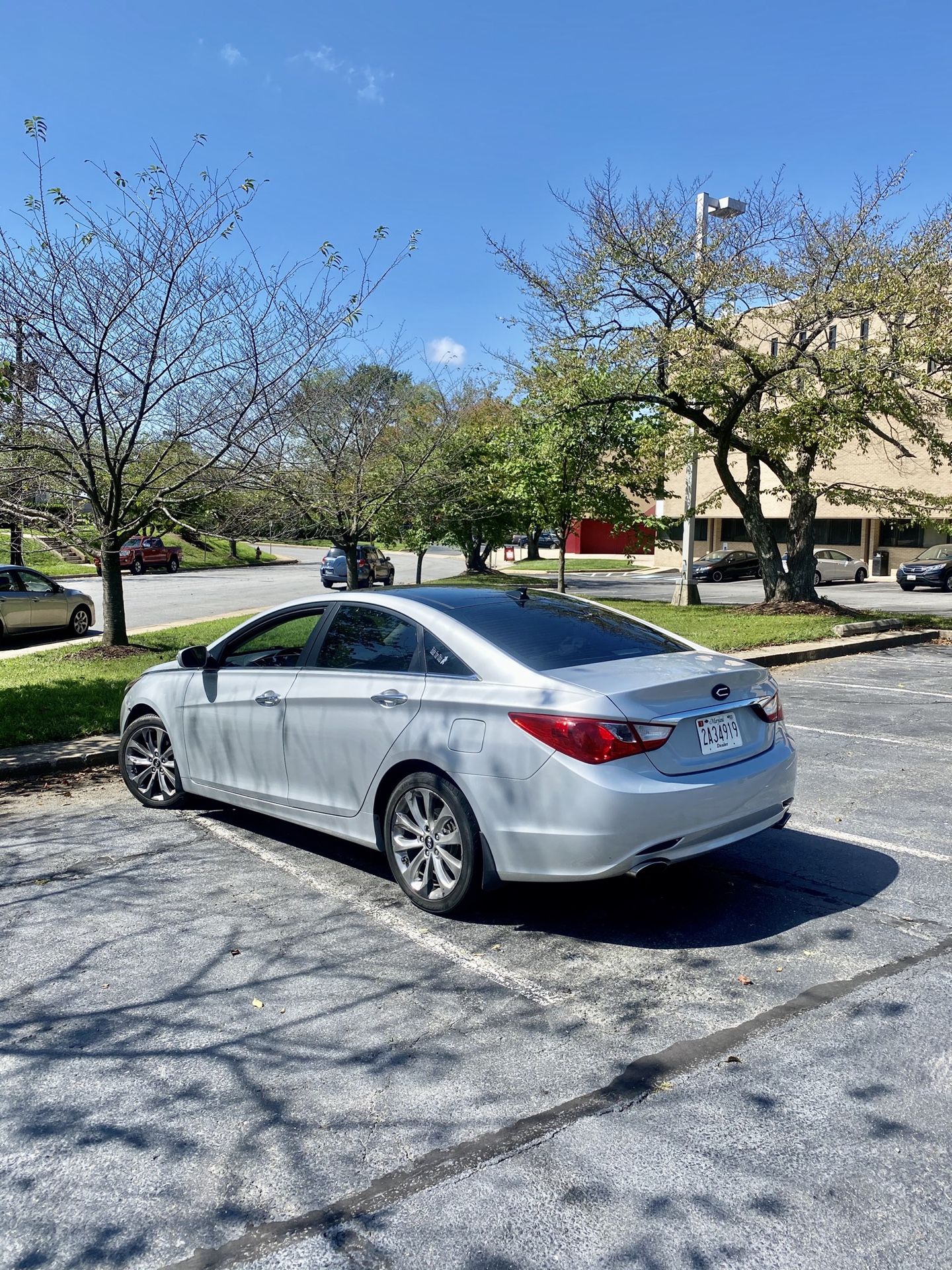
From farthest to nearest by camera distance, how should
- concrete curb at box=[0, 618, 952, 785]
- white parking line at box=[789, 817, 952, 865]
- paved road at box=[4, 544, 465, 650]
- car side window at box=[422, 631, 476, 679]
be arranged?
paved road at box=[4, 544, 465, 650] < concrete curb at box=[0, 618, 952, 785] < white parking line at box=[789, 817, 952, 865] < car side window at box=[422, 631, 476, 679]

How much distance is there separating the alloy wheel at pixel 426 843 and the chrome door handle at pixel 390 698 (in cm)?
43

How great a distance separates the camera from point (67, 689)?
10.9 metres

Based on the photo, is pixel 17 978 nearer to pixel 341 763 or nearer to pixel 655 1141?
pixel 341 763

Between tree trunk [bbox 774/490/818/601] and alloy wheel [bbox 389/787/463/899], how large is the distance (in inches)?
654

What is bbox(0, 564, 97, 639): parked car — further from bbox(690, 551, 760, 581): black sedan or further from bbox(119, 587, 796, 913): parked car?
bbox(690, 551, 760, 581): black sedan

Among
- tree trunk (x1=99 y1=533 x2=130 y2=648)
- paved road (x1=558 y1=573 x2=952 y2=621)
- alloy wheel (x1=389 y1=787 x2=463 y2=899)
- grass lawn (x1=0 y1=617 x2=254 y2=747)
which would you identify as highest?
tree trunk (x1=99 y1=533 x2=130 y2=648)

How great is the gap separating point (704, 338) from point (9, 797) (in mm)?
13562

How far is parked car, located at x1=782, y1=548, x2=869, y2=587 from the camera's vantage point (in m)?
37.6

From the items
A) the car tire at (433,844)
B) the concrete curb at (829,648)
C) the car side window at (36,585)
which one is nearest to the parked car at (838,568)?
the concrete curb at (829,648)

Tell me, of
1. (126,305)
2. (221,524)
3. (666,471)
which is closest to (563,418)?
(666,471)

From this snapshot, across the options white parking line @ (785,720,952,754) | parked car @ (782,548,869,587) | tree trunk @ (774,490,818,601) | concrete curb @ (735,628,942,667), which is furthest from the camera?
parked car @ (782,548,869,587)

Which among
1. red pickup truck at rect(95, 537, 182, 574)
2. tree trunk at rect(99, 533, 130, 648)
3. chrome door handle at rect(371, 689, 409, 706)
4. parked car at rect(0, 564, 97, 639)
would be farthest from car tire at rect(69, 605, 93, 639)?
red pickup truck at rect(95, 537, 182, 574)

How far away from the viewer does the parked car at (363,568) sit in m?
33.5

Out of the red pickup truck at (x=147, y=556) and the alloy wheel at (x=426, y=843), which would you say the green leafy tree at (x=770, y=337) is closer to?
the alloy wheel at (x=426, y=843)
